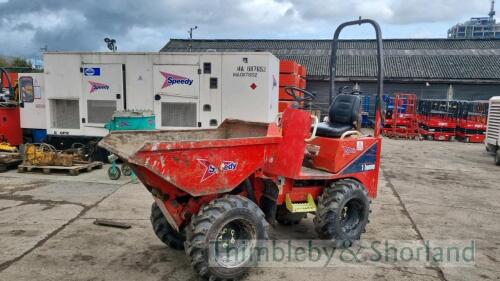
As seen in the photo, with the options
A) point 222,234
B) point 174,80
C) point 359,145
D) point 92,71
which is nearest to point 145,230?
point 222,234

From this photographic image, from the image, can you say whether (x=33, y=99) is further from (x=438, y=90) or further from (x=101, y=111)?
(x=438, y=90)

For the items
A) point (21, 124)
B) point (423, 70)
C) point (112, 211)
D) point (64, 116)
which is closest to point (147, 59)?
point (64, 116)

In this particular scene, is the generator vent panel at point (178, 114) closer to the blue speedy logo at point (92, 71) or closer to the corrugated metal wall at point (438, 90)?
the blue speedy logo at point (92, 71)

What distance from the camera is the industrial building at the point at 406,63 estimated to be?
24031 mm

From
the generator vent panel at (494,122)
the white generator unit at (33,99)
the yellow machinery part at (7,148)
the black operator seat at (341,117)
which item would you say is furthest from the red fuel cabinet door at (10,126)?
the generator vent panel at (494,122)

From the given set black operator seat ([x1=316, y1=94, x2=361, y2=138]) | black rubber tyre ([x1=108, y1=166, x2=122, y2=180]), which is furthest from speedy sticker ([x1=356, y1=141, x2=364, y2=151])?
black rubber tyre ([x1=108, y1=166, x2=122, y2=180])

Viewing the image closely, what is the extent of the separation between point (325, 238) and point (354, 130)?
56.0 inches

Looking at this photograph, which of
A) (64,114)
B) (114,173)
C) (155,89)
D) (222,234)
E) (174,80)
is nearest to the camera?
(222,234)

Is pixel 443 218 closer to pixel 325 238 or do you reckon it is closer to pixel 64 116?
pixel 325 238

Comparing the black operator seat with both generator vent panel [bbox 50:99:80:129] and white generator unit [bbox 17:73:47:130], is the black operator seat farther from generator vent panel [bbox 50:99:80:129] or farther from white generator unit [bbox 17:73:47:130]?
white generator unit [bbox 17:73:47:130]

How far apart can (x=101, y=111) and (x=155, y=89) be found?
1.41 meters

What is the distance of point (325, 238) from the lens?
476cm

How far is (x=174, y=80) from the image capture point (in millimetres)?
9484

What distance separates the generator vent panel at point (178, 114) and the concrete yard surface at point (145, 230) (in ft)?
6.30
